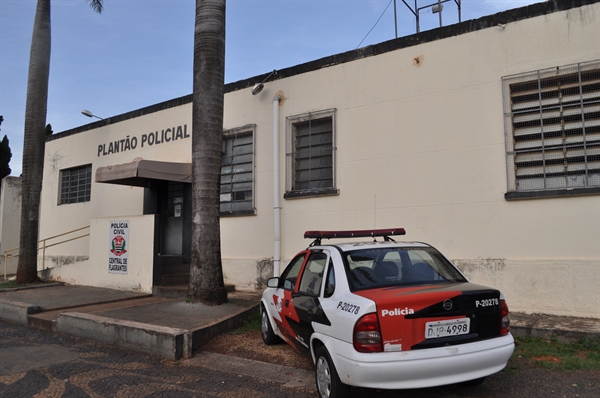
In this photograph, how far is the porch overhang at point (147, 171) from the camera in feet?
36.4

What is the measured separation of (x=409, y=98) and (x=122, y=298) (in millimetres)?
7047

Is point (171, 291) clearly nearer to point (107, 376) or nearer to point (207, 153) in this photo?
point (207, 153)

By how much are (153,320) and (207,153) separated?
9.49 ft

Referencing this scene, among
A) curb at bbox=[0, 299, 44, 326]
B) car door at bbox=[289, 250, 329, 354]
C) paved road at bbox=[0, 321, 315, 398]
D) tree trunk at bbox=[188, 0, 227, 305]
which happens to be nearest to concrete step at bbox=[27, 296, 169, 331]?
curb at bbox=[0, 299, 44, 326]

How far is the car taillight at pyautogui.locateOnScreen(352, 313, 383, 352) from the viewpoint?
3854 millimetres

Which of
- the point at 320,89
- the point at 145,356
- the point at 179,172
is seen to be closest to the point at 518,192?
the point at 320,89

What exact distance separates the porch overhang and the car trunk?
814cm

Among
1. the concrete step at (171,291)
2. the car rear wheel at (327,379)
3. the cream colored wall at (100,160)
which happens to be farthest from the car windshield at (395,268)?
the cream colored wall at (100,160)

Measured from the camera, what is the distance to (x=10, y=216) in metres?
17.2

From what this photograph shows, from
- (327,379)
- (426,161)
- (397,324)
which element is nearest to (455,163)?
(426,161)

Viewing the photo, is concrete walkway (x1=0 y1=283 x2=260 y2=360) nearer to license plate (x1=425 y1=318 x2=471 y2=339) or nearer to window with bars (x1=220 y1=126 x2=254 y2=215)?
window with bars (x1=220 y1=126 x2=254 y2=215)

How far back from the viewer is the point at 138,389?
5020 millimetres

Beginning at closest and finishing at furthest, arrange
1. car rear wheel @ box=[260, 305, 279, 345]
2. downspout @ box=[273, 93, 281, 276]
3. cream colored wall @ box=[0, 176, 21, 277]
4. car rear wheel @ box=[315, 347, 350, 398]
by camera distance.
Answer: car rear wheel @ box=[315, 347, 350, 398] → car rear wheel @ box=[260, 305, 279, 345] → downspout @ box=[273, 93, 281, 276] → cream colored wall @ box=[0, 176, 21, 277]

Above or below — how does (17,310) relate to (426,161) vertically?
below
